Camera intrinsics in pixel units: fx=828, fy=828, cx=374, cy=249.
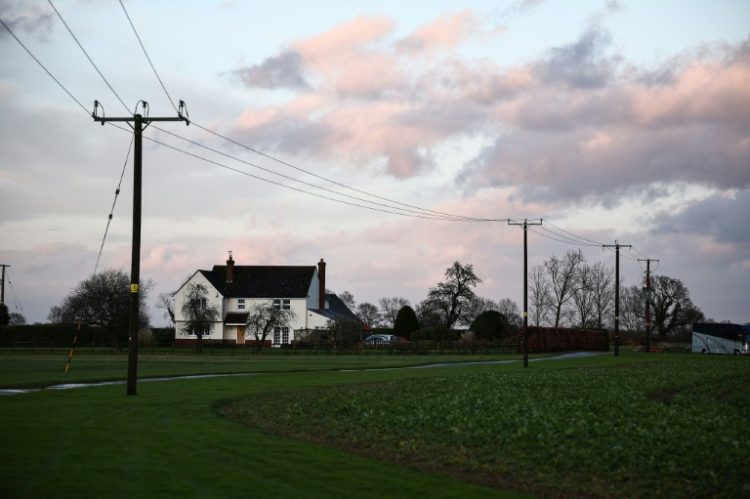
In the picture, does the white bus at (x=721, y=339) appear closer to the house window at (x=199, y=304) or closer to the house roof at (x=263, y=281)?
the house roof at (x=263, y=281)

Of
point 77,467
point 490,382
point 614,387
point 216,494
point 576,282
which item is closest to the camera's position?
point 216,494

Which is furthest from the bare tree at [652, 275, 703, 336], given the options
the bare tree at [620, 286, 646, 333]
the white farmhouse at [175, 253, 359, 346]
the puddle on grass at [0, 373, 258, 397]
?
the puddle on grass at [0, 373, 258, 397]

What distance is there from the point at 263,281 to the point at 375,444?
9264 centimetres

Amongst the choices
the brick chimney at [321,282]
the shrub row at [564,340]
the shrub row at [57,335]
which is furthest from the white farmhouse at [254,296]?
the shrub row at [564,340]

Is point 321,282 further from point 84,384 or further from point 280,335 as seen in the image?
point 84,384

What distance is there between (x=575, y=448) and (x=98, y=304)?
75.7 metres

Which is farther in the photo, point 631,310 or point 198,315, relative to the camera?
point 631,310

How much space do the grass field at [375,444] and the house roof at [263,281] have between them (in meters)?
79.2

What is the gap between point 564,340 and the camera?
86.7 metres

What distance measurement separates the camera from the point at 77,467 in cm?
1295

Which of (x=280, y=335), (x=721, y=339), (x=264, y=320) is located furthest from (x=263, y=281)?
Result: (x=721, y=339)

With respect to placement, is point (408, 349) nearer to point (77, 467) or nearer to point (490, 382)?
point (490, 382)

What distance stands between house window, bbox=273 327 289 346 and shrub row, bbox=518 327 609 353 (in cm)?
3193

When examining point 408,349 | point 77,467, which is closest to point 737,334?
point 408,349
